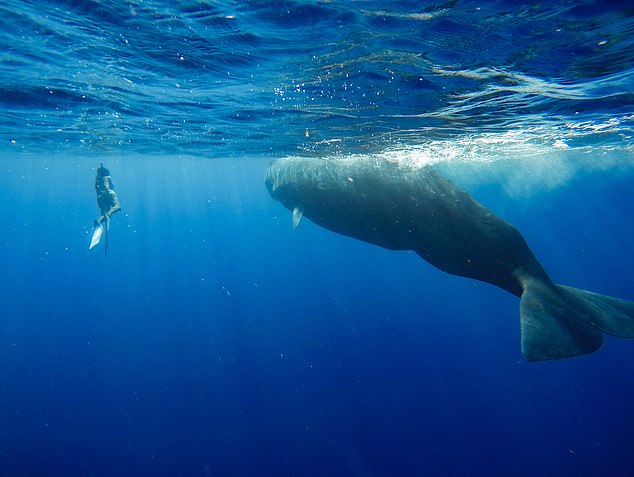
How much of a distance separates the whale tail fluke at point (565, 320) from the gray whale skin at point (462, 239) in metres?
0.01

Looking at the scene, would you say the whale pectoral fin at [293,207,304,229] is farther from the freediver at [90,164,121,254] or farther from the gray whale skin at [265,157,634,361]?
the freediver at [90,164,121,254]

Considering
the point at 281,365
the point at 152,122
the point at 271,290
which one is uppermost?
the point at 152,122

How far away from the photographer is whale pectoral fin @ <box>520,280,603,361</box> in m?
4.80

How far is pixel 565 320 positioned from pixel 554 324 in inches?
15.4

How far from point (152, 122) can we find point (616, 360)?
119ft

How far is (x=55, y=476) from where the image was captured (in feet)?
53.3

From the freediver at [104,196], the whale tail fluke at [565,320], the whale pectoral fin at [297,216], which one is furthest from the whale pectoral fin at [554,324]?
the freediver at [104,196]

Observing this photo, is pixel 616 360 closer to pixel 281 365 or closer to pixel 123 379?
pixel 281 365

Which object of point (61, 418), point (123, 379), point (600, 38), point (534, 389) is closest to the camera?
point (600, 38)

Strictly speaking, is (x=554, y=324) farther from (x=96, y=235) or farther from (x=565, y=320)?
(x=96, y=235)

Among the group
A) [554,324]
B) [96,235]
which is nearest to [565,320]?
[554,324]

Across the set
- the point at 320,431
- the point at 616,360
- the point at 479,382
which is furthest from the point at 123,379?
the point at 616,360

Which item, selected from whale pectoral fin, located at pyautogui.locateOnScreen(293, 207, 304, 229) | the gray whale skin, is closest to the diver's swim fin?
whale pectoral fin, located at pyautogui.locateOnScreen(293, 207, 304, 229)

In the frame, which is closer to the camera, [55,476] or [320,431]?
[55,476]
